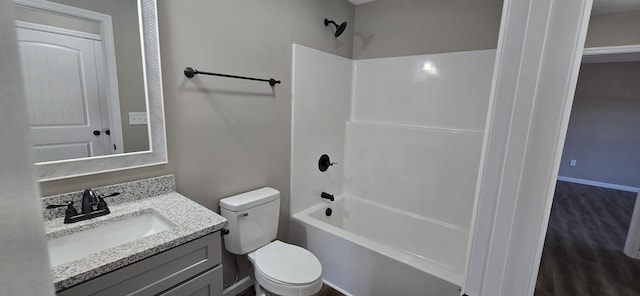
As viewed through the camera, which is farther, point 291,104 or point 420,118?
point 420,118

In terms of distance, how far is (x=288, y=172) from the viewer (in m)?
2.31

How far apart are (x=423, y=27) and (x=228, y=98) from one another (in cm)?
174

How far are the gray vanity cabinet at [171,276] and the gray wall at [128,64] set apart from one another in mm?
660

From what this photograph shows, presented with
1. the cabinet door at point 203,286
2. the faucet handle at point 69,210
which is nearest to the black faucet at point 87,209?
the faucet handle at point 69,210

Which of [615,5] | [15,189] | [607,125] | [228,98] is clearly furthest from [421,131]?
[607,125]

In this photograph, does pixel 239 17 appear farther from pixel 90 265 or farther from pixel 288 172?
pixel 90 265

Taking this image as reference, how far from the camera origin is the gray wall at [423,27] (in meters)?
2.08

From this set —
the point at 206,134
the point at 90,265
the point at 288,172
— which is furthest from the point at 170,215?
the point at 288,172

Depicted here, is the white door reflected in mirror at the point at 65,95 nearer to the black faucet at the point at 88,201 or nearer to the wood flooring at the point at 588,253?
the black faucet at the point at 88,201

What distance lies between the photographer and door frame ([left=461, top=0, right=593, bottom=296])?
403 mm

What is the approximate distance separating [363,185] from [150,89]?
2055 millimetres

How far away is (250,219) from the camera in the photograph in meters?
1.84

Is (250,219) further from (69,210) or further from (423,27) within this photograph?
(423,27)

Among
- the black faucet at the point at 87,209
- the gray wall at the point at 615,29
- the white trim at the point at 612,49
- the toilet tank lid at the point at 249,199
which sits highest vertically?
the gray wall at the point at 615,29
